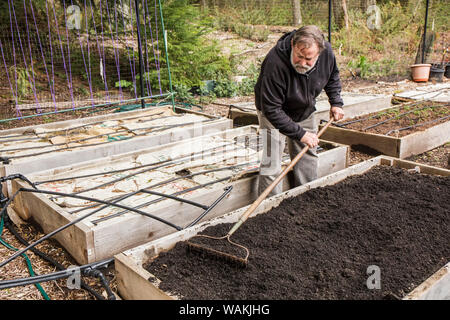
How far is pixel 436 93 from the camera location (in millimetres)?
8086

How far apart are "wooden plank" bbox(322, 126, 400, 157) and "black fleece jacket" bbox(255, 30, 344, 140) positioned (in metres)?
1.85

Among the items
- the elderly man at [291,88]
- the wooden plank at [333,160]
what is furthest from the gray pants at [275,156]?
the wooden plank at [333,160]

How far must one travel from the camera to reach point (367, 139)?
4941 mm

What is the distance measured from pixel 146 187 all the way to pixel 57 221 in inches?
34.3

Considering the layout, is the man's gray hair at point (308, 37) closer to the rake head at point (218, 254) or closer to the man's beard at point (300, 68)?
the man's beard at point (300, 68)

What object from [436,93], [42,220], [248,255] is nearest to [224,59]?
[436,93]

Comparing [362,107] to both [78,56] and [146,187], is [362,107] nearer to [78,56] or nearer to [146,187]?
[146,187]

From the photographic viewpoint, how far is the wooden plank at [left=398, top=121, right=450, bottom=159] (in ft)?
15.3

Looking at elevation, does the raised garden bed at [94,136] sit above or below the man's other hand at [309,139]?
below

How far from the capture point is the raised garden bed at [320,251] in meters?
2.12

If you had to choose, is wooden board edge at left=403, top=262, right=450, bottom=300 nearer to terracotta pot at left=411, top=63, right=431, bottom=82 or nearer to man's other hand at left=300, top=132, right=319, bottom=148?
man's other hand at left=300, top=132, right=319, bottom=148

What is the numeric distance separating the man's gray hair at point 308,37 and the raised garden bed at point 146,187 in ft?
3.93

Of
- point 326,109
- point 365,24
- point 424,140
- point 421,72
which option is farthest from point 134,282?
point 365,24
